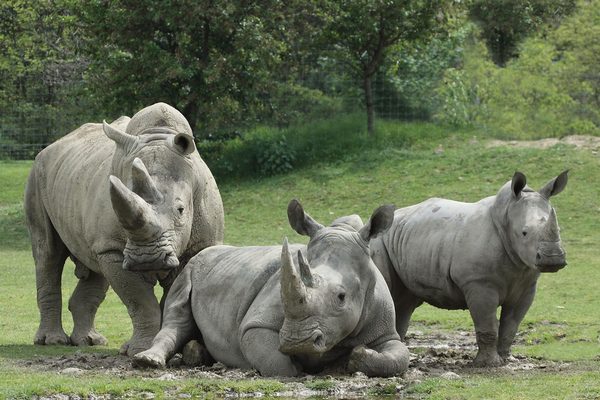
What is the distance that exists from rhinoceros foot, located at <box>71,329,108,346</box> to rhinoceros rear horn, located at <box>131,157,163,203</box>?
2.68m

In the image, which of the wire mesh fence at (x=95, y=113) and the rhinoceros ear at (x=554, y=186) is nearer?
the rhinoceros ear at (x=554, y=186)

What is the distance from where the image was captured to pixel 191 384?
9438 millimetres

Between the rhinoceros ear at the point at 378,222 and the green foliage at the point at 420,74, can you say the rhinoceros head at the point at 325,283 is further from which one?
the green foliage at the point at 420,74

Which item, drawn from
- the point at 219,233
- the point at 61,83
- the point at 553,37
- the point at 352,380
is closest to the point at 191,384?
the point at 352,380

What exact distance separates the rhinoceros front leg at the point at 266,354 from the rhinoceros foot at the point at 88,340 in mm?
3288

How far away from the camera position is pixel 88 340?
13000 millimetres

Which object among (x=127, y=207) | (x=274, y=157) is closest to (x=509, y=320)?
(x=127, y=207)

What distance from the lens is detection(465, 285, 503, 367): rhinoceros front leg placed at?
1090 cm

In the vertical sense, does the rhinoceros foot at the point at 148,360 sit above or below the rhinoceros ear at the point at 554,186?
below

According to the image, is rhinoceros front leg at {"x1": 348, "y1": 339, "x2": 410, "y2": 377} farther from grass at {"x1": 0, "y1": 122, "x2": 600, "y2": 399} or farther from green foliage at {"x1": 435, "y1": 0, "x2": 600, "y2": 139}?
green foliage at {"x1": 435, "y1": 0, "x2": 600, "y2": 139}

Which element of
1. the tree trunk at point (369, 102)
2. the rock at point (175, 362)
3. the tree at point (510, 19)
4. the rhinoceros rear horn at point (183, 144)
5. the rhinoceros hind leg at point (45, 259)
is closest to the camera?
A: the rock at point (175, 362)

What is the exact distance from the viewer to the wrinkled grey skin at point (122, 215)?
10.5 meters

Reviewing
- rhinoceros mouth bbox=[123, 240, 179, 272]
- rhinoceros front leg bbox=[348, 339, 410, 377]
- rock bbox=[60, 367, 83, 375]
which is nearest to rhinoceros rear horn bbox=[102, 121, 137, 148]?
rhinoceros mouth bbox=[123, 240, 179, 272]

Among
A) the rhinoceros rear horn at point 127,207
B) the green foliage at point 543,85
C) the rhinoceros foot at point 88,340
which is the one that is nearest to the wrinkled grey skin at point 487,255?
the rhinoceros rear horn at point 127,207
